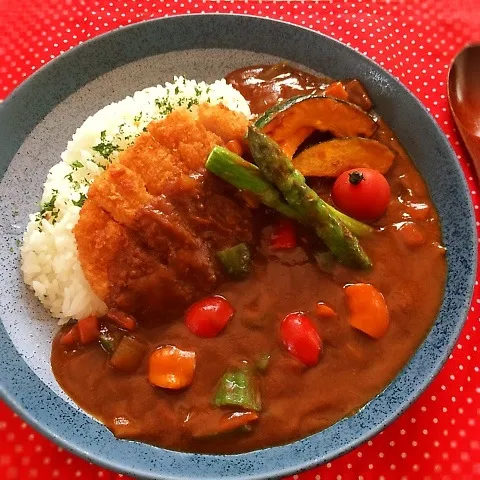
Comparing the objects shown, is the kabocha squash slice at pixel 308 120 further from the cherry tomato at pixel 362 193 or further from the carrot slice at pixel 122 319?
the carrot slice at pixel 122 319

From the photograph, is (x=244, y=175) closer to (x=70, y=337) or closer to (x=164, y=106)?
(x=164, y=106)

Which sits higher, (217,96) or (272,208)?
(217,96)

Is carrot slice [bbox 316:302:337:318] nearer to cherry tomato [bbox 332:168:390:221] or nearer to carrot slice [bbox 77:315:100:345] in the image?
cherry tomato [bbox 332:168:390:221]

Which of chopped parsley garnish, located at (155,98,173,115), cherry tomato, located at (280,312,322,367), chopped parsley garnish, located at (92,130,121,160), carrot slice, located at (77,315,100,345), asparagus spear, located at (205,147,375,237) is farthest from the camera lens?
chopped parsley garnish, located at (155,98,173,115)

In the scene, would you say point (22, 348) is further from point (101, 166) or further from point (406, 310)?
point (406, 310)

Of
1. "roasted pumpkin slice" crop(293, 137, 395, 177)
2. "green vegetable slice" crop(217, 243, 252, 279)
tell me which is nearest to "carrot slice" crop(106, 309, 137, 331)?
"green vegetable slice" crop(217, 243, 252, 279)

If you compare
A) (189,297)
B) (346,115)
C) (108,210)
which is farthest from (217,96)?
(189,297)

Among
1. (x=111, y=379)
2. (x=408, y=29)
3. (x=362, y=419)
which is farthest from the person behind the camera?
(x=408, y=29)
